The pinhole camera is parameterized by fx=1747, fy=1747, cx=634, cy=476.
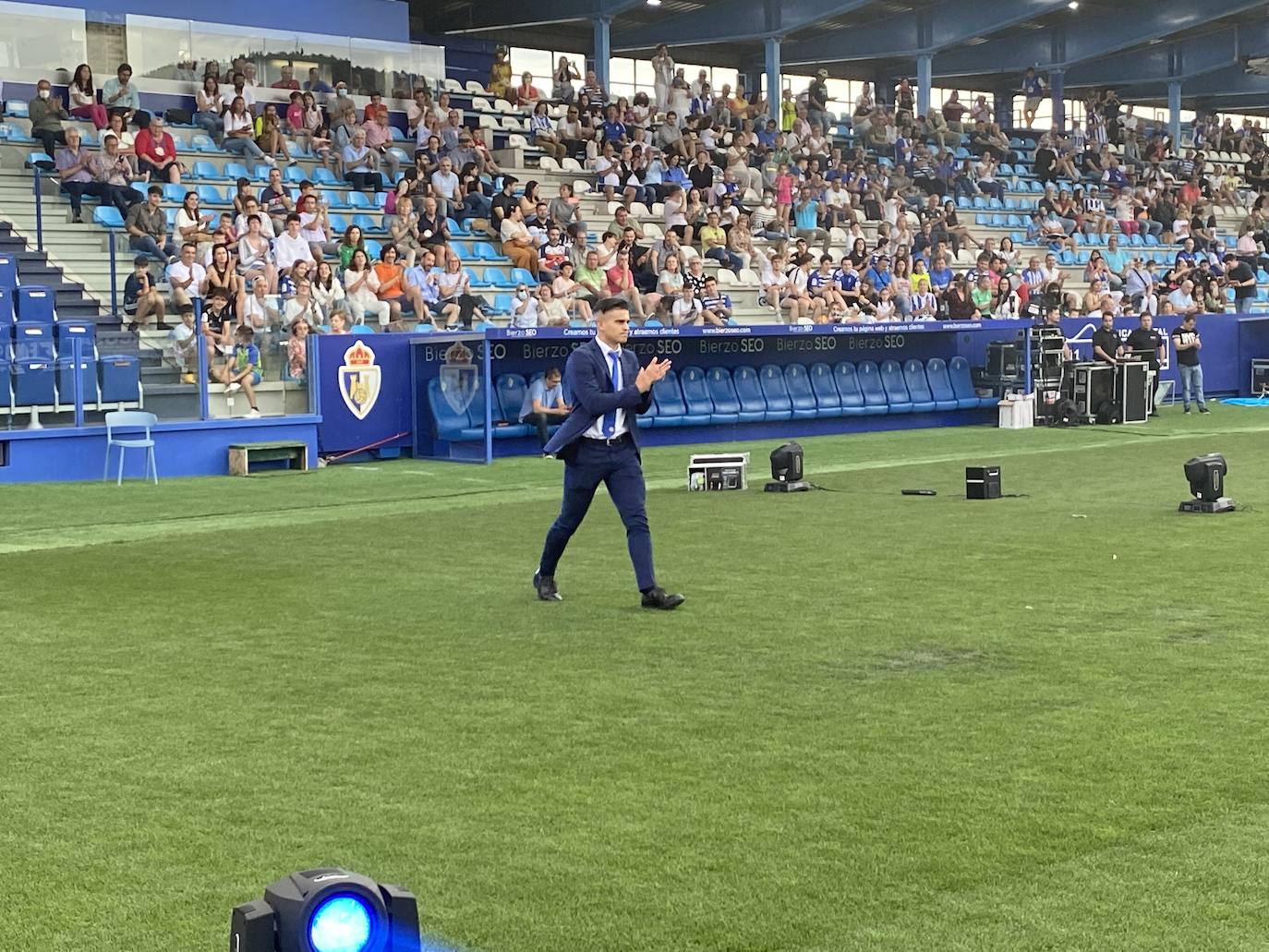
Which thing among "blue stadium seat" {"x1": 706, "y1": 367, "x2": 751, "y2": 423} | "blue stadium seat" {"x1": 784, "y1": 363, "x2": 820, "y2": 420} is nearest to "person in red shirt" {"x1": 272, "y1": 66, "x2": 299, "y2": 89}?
"blue stadium seat" {"x1": 706, "y1": 367, "x2": 751, "y2": 423}

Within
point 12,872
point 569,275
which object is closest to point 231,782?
point 12,872

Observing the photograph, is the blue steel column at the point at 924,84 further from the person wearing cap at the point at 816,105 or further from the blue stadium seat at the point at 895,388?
the blue stadium seat at the point at 895,388

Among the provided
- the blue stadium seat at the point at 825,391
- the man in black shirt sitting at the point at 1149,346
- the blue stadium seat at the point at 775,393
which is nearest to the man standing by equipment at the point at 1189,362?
the man in black shirt sitting at the point at 1149,346

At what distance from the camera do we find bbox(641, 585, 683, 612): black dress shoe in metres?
9.98

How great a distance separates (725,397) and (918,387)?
3.74 m

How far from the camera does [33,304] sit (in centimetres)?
1977

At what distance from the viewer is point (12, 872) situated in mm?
5211

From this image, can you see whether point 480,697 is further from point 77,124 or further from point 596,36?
point 596,36

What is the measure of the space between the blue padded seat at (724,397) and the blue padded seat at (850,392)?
1675mm

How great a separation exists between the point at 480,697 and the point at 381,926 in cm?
450

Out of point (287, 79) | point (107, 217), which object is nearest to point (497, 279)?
point (107, 217)

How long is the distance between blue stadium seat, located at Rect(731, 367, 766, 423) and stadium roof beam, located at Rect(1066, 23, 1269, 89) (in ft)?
90.1

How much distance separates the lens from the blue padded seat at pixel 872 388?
26.2 metres

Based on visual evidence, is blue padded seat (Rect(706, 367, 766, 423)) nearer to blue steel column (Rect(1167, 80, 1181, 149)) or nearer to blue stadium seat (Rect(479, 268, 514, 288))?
blue stadium seat (Rect(479, 268, 514, 288))
